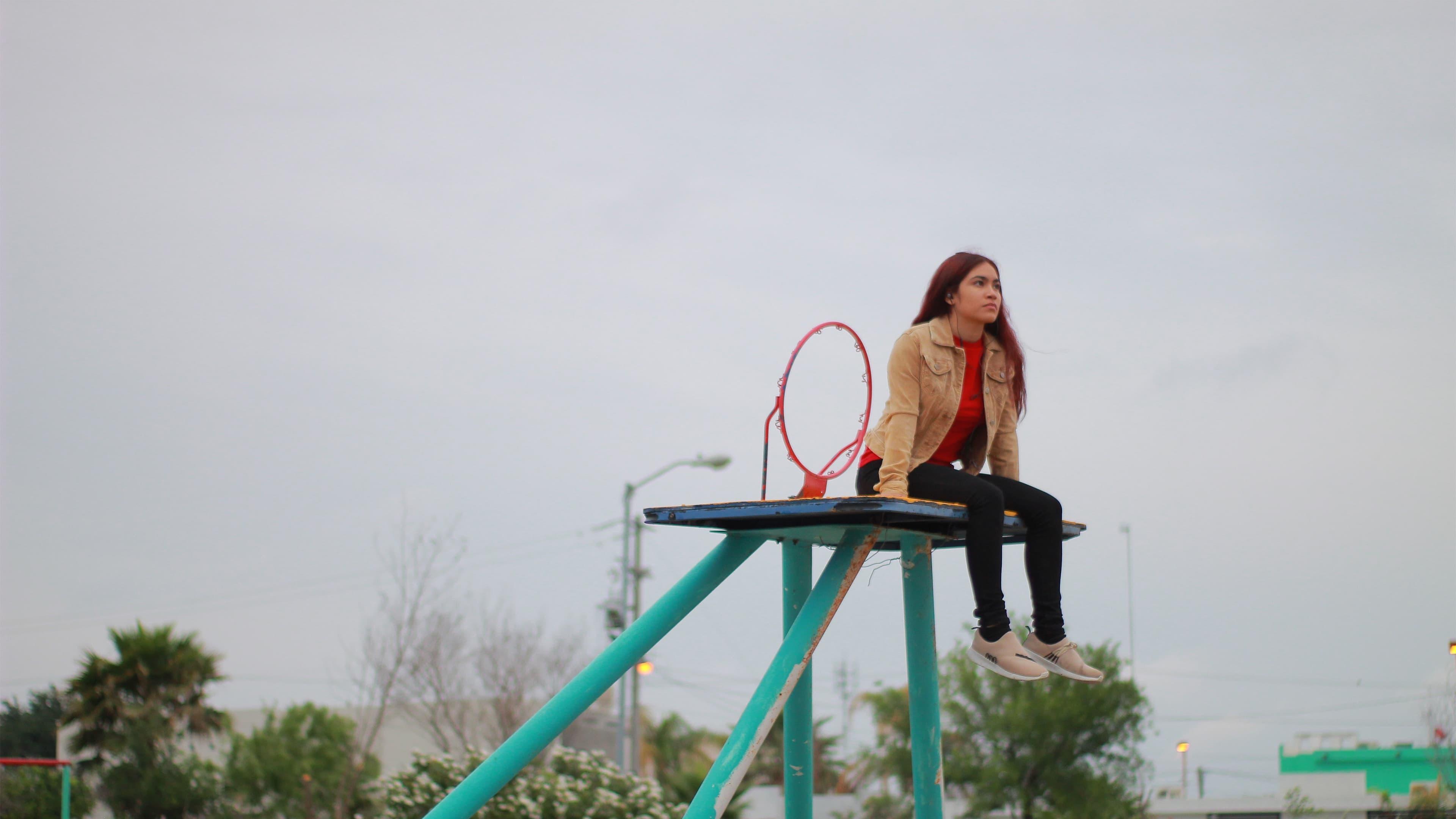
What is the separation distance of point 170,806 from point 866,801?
51.3 ft

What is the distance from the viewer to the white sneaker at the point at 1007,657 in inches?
198

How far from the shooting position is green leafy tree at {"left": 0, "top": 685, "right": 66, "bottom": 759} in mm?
38031

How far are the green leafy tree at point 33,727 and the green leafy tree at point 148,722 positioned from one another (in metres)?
12.0

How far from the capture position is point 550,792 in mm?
17672

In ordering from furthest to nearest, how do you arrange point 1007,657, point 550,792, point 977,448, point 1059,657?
point 550,792 → point 977,448 → point 1059,657 → point 1007,657

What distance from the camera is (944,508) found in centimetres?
510

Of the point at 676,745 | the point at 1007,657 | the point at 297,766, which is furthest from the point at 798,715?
the point at 676,745

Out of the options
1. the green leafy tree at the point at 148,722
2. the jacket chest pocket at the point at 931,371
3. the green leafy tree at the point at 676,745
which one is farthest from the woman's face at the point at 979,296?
the green leafy tree at the point at 676,745

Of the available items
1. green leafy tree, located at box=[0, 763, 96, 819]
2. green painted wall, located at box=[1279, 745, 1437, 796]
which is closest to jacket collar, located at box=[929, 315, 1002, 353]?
green leafy tree, located at box=[0, 763, 96, 819]

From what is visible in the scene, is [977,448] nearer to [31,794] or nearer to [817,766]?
[31,794]

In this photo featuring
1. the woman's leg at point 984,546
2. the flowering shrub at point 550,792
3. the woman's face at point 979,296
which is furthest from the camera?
the flowering shrub at point 550,792

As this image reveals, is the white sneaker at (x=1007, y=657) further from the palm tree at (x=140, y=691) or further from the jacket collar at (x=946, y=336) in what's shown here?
the palm tree at (x=140, y=691)

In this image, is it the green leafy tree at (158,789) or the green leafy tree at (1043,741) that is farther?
the green leafy tree at (1043,741)

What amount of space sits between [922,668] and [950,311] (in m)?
1.54
